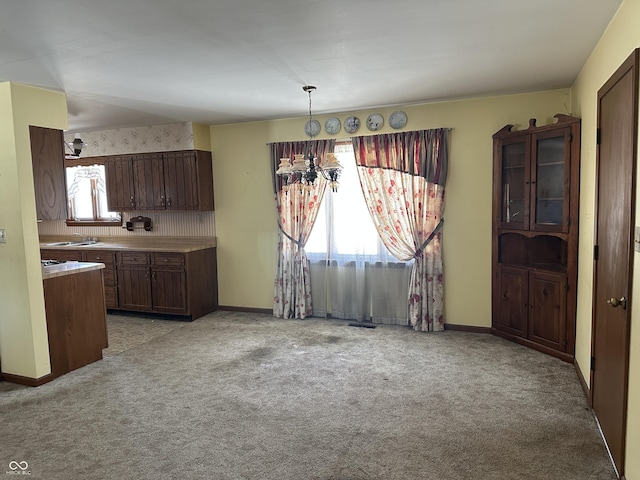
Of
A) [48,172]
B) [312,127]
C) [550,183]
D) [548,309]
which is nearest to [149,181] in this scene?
[48,172]

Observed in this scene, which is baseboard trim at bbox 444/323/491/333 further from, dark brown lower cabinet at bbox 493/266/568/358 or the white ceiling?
the white ceiling

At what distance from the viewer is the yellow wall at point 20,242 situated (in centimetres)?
362

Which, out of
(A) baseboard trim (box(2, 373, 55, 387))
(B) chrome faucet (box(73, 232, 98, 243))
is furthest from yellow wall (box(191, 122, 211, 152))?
(A) baseboard trim (box(2, 373, 55, 387))

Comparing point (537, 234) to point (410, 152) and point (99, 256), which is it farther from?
point (99, 256)

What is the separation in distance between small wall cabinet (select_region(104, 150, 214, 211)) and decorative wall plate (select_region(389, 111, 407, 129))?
8.34ft

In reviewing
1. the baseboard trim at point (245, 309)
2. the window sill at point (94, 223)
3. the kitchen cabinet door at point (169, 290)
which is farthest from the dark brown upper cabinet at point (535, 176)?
the window sill at point (94, 223)

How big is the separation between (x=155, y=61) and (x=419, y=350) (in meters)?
3.46

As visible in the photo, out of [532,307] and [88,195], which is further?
[88,195]

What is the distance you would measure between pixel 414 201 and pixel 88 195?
17.0 feet

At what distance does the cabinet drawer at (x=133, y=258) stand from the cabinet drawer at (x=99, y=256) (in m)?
0.14

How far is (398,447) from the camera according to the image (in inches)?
107

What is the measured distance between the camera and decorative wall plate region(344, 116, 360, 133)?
530 centimetres

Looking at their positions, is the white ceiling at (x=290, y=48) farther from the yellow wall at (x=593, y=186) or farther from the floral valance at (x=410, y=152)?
the floral valance at (x=410, y=152)

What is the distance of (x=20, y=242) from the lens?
369 centimetres
